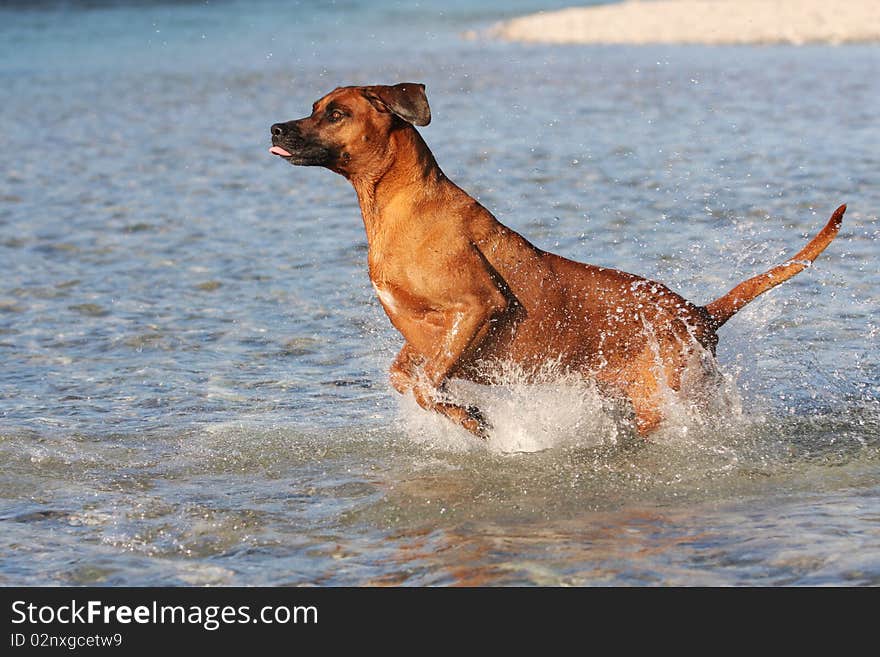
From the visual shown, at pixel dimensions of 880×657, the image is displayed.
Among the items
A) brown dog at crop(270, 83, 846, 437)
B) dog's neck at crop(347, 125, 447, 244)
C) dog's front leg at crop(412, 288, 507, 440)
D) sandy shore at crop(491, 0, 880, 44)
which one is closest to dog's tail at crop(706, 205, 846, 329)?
brown dog at crop(270, 83, 846, 437)

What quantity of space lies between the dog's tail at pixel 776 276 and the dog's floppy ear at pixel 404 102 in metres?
1.56

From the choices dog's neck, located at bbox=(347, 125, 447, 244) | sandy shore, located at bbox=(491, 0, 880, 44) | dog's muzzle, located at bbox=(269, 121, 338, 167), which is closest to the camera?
dog's muzzle, located at bbox=(269, 121, 338, 167)

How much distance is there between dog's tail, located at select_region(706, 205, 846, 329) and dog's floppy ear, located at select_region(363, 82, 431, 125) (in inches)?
61.3

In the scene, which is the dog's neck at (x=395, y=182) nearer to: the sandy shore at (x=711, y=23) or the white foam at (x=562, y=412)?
the white foam at (x=562, y=412)

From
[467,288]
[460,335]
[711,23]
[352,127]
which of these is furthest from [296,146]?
[711,23]

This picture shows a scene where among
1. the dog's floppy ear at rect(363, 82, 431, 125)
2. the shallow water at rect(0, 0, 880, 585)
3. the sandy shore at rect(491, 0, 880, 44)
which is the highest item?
the sandy shore at rect(491, 0, 880, 44)

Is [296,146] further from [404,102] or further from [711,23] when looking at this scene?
[711,23]

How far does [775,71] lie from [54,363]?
592 inches

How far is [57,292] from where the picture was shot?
9.41 meters

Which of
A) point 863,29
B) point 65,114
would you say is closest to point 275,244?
point 65,114

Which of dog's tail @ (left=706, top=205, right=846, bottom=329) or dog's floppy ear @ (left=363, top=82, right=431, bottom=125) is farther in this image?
dog's tail @ (left=706, top=205, right=846, bottom=329)

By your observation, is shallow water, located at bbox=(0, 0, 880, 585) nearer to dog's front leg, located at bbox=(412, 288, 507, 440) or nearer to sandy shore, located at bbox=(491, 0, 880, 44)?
dog's front leg, located at bbox=(412, 288, 507, 440)

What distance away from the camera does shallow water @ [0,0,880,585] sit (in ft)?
16.1
